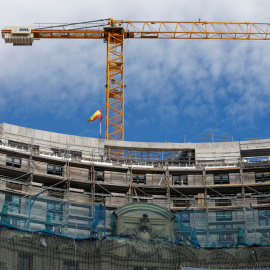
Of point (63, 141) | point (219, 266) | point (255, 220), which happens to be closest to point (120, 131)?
point (63, 141)

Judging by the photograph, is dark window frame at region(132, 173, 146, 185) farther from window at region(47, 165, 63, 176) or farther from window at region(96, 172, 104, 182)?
window at region(47, 165, 63, 176)

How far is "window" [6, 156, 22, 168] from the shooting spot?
66412 millimetres

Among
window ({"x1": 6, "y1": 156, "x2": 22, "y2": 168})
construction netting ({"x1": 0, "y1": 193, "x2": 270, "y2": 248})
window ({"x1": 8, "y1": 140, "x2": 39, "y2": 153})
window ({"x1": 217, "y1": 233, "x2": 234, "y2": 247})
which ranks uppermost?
window ({"x1": 8, "y1": 140, "x2": 39, "y2": 153})

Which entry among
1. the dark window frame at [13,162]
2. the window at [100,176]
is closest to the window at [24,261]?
the dark window frame at [13,162]

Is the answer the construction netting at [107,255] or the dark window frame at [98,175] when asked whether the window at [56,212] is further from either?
the dark window frame at [98,175]

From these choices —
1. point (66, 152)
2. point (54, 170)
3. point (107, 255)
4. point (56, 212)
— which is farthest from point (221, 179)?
point (107, 255)

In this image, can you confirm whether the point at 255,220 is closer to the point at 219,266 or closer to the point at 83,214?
the point at 219,266

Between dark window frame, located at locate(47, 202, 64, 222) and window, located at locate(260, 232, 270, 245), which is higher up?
dark window frame, located at locate(47, 202, 64, 222)

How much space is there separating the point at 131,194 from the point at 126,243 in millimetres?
29845

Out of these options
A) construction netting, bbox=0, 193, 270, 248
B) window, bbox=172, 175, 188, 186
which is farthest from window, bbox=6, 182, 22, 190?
construction netting, bbox=0, 193, 270, 248

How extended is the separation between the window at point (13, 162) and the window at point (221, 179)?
22.4 m

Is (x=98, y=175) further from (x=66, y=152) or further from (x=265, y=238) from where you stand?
(x=265, y=238)

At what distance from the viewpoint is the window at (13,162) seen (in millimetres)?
66412

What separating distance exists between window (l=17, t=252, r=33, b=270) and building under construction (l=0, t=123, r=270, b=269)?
88mm
